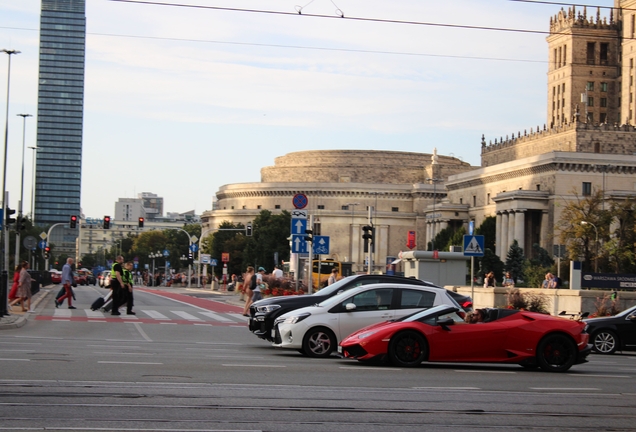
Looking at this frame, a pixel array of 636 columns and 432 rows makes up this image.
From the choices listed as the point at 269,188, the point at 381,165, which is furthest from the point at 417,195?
the point at 269,188

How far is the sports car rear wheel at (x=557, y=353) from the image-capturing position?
1778 cm

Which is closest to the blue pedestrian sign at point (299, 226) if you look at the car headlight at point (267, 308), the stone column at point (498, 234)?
the car headlight at point (267, 308)

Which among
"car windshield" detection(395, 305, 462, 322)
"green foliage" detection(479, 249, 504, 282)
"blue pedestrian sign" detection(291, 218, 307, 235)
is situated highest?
"blue pedestrian sign" detection(291, 218, 307, 235)

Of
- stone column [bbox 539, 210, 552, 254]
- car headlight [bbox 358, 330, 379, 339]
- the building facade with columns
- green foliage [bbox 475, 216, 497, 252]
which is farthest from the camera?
the building facade with columns

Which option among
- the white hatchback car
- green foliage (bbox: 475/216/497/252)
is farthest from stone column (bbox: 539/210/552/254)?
the white hatchback car

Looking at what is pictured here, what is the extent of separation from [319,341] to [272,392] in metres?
6.54

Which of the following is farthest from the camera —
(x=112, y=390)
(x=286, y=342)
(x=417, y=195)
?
(x=417, y=195)

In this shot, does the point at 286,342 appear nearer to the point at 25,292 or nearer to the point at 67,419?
the point at 67,419

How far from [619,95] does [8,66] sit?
110 meters

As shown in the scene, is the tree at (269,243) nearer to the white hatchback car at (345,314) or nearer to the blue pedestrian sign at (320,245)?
the blue pedestrian sign at (320,245)

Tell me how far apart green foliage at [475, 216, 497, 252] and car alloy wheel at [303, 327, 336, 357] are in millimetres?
103401

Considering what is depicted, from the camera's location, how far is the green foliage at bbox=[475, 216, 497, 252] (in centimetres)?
12238

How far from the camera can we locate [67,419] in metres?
10.3

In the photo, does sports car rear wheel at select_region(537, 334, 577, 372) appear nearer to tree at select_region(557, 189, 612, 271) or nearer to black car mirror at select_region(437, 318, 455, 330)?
black car mirror at select_region(437, 318, 455, 330)
